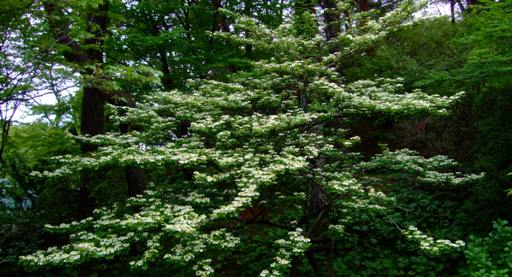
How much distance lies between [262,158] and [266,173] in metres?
0.67

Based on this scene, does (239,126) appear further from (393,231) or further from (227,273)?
(393,231)

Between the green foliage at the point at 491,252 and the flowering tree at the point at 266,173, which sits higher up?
the flowering tree at the point at 266,173

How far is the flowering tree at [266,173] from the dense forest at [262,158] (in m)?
0.04

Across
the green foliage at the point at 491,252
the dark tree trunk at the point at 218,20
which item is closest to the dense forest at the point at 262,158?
the green foliage at the point at 491,252

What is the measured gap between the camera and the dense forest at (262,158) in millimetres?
4496

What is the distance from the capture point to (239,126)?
5.01m

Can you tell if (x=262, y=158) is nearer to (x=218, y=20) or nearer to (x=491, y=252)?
(x=491, y=252)

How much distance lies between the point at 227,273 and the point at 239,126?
11.7 feet

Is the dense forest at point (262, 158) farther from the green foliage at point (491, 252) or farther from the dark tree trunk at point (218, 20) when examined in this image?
the dark tree trunk at point (218, 20)

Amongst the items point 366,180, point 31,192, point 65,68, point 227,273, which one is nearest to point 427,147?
point 366,180

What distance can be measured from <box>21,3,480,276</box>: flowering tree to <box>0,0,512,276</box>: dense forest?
36mm

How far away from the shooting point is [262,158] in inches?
190

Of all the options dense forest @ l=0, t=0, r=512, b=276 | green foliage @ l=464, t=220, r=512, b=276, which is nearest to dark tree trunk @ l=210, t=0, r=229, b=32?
dense forest @ l=0, t=0, r=512, b=276

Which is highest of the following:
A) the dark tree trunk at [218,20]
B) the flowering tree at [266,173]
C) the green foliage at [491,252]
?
the dark tree trunk at [218,20]
